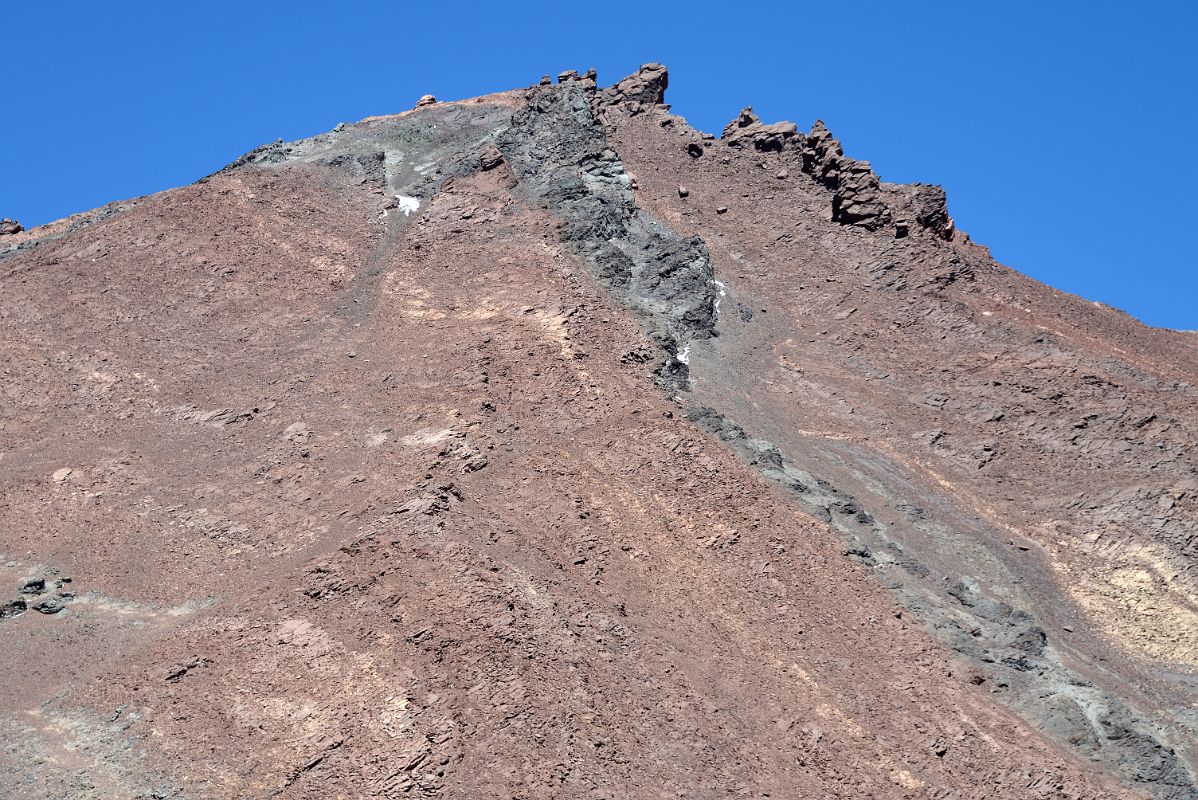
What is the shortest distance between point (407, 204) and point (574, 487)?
65.0 feet

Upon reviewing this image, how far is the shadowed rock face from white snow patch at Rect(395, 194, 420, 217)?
1.35 ft

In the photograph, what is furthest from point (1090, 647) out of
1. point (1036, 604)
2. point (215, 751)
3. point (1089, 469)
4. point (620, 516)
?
point (215, 751)

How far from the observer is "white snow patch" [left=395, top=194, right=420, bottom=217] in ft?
185

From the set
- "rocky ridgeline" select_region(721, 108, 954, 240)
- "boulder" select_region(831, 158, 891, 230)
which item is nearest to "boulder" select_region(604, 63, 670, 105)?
"rocky ridgeline" select_region(721, 108, 954, 240)

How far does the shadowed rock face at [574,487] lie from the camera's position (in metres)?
33.1

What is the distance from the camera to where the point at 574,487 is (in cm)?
4003

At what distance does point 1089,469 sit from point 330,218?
26.1m

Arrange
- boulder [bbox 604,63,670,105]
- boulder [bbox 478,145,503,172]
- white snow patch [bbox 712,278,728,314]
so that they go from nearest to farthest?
1. white snow patch [bbox 712,278,728,314]
2. boulder [bbox 478,145,503,172]
3. boulder [bbox 604,63,670,105]

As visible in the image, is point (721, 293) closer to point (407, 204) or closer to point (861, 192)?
point (861, 192)

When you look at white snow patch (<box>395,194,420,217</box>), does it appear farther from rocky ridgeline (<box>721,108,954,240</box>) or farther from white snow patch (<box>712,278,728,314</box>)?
rocky ridgeline (<box>721,108,954,240</box>)

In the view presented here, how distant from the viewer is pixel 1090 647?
4266 centimetres

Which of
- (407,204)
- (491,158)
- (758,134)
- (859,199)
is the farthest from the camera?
(758,134)

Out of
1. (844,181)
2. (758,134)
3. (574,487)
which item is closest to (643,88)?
(758,134)

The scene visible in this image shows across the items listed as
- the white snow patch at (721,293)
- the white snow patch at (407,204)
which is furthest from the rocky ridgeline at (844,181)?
the white snow patch at (407,204)
